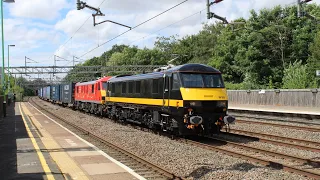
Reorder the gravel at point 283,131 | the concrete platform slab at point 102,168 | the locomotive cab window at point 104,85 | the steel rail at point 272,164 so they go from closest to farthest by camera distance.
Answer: the steel rail at point 272,164 < the concrete platform slab at point 102,168 < the gravel at point 283,131 < the locomotive cab window at point 104,85

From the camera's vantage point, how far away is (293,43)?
48.7m

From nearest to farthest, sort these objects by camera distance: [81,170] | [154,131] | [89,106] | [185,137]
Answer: [81,170] < [185,137] < [154,131] < [89,106]

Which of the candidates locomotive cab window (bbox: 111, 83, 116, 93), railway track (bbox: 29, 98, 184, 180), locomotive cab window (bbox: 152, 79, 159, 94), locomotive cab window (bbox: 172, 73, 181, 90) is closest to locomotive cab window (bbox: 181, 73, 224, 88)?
locomotive cab window (bbox: 172, 73, 181, 90)

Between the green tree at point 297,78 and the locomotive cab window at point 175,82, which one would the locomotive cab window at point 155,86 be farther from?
the green tree at point 297,78

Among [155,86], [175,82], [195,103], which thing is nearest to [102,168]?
[195,103]

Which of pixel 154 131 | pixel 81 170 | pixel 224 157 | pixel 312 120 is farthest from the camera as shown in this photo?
pixel 312 120

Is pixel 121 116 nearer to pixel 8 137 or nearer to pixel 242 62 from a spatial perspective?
pixel 8 137

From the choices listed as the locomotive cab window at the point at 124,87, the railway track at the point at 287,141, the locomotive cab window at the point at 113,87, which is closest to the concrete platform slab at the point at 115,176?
the railway track at the point at 287,141

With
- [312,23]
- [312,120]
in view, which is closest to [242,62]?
[312,23]

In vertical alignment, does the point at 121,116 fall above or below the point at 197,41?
below

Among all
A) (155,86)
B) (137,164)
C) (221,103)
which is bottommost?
(137,164)

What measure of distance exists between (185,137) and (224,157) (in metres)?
4.65

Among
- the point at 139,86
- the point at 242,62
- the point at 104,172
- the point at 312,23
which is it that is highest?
the point at 312,23

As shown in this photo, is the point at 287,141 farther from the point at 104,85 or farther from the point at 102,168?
the point at 104,85
